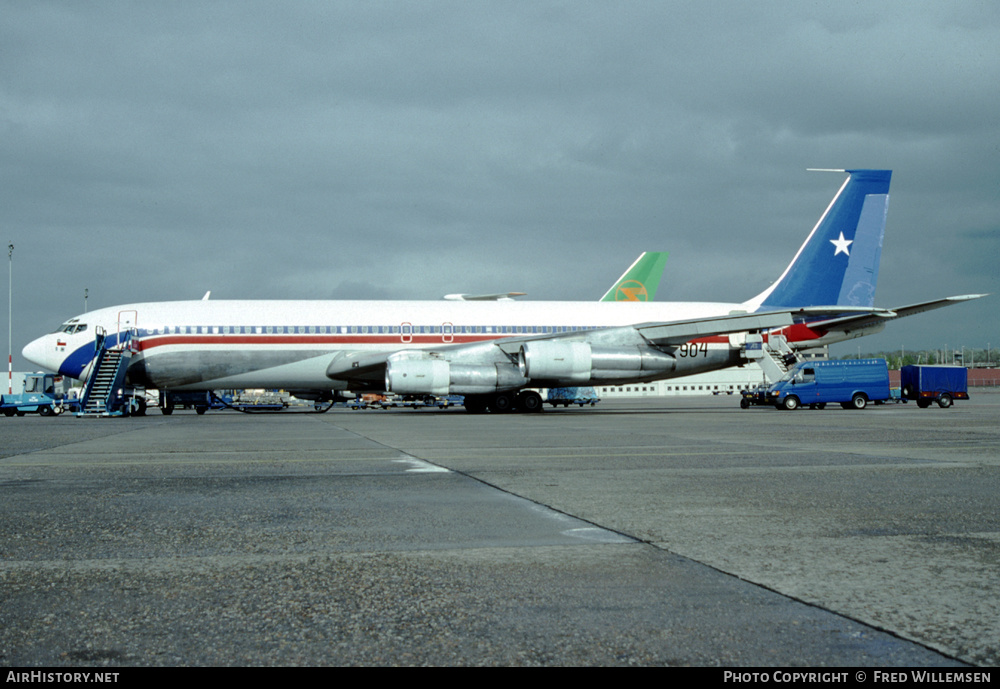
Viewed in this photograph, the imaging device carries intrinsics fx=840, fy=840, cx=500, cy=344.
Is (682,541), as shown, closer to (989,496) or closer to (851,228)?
(989,496)

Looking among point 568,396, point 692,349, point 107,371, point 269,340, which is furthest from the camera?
point 568,396

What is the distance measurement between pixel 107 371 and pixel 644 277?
3023 centimetres

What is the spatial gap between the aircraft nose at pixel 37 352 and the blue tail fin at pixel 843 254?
24780 mm

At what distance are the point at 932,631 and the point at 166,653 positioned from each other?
106 inches

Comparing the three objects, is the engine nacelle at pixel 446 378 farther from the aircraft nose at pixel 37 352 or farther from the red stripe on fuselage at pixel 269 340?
the aircraft nose at pixel 37 352

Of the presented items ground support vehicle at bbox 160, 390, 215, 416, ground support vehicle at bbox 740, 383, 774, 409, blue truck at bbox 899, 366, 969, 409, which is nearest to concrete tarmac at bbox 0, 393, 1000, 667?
ground support vehicle at bbox 160, 390, 215, 416

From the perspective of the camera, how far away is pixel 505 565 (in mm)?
4246

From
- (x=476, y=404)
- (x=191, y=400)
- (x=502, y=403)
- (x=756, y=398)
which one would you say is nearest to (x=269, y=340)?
(x=476, y=404)

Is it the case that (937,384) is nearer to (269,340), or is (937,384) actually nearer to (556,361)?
(556,361)

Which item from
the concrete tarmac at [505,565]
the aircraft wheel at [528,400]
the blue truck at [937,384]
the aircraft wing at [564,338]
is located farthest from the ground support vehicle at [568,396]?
the concrete tarmac at [505,565]

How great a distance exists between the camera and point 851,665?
271 cm

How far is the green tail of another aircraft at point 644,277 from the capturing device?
4831 centimetres
